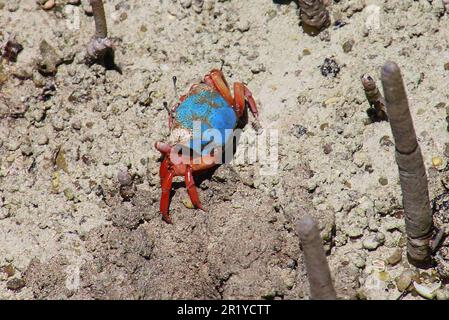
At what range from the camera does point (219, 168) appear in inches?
167

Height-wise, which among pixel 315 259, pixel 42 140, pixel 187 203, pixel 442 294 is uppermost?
pixel 42 140

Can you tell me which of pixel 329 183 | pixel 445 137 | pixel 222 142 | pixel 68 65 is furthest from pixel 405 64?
pixel 68 65

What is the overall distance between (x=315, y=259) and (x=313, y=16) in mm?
1829

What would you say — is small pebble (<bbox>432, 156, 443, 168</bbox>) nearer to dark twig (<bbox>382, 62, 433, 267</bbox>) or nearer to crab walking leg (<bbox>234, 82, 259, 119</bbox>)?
dark twig (<bbox>382, 62, 433, 267</bbox>)

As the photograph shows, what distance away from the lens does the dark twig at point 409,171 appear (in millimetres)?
2943

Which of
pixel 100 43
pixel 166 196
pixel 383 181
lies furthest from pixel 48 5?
pixel 383 181

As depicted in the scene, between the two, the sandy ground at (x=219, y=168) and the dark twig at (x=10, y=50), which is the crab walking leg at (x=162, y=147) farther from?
the dark twig at (x=10, y=50)

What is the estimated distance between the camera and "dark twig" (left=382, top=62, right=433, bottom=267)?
2943mm

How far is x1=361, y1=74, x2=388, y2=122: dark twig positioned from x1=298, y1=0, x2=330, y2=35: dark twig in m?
0.53

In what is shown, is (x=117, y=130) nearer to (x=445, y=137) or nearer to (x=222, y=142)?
(x=222, y=142)

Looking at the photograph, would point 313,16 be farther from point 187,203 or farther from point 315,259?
point 315,259

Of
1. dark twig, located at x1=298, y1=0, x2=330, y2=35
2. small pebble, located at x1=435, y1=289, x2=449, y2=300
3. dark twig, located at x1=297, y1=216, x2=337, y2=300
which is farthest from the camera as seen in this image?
dark twig, located at x1=298, y1=0, x2=330, y2=35

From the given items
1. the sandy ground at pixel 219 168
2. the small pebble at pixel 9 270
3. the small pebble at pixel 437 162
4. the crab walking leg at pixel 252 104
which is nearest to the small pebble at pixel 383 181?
the sandy ground at pixel 219 168

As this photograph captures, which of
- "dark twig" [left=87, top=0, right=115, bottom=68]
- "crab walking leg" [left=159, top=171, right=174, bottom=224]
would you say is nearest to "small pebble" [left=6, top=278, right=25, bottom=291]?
"crab walking leg" [left=159, top=171, right=174, bottom=224]
